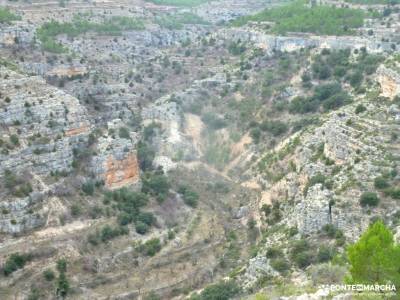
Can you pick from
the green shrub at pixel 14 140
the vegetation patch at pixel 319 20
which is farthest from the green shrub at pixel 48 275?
the vegetation patch at pixel 319 20

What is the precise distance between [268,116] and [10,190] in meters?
31.0

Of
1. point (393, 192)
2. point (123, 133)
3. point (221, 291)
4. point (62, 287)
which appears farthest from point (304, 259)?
point (123, 133)

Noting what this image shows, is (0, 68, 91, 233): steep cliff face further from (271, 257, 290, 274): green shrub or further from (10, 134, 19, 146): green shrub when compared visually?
(271, 257, 290, 274): green shrub

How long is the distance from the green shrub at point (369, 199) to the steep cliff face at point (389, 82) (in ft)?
46.0

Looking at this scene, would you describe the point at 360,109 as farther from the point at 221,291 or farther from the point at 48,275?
the point at 48,275

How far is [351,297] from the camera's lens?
28422 millimetres

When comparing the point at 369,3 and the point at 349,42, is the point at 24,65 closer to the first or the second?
the point at 349,42

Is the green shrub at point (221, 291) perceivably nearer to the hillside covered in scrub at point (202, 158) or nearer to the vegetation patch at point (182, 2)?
the hillside covered in scrub at point (202, 158)

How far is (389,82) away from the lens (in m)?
55.7

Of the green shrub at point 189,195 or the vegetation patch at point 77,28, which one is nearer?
the green shrub at point 189,195

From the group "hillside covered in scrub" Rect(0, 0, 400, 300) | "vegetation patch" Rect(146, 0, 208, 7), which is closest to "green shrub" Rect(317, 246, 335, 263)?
A: "hillside covered in scrub" Rect(0, 0, 400, 300)

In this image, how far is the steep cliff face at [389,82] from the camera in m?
54.3

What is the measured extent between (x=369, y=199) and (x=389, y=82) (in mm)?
16444

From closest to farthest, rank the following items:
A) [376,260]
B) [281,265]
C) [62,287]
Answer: [376,260] < [281,265] < [62,287]
